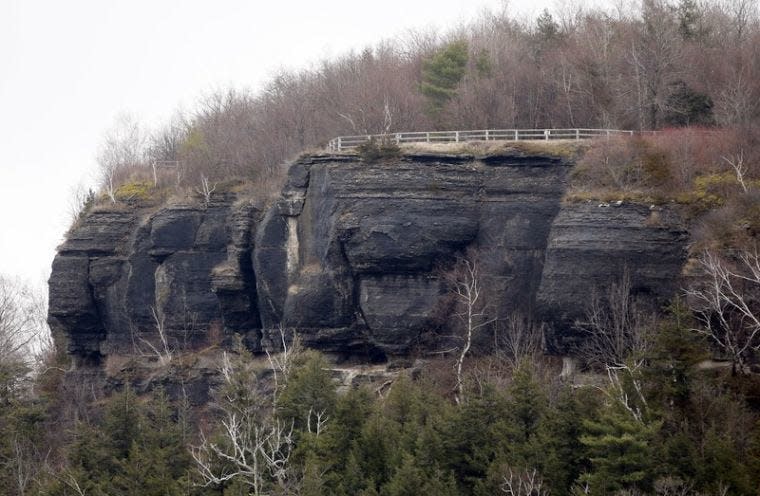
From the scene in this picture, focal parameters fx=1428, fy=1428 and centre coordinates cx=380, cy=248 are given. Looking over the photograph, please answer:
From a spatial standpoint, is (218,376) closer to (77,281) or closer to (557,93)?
(77,281)

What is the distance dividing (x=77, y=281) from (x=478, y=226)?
19.3m

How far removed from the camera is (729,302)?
144 feet

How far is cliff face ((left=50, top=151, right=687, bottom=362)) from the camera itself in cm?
4966

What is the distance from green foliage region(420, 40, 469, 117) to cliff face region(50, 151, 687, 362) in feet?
25.8

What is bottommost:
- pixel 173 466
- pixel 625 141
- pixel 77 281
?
pixel 173 466

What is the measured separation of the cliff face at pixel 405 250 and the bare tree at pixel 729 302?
2270mm

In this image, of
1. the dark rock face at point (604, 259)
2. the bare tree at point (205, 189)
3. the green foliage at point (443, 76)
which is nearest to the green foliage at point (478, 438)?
the dark rock face at point (604, 259)

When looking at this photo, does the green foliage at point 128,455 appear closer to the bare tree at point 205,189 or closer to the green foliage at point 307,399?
the green foliage at point 307,399

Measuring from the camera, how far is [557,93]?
61344 mm

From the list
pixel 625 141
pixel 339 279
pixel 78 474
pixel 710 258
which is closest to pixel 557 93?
pixel 625 141

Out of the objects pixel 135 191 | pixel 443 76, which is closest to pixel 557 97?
pixel 443 76

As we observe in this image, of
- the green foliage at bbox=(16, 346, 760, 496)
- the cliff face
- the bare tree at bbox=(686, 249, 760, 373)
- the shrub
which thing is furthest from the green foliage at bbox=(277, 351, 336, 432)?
the bare tree at bbox=(686, 249, 760, 373)

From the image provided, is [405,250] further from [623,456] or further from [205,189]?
[623,456]

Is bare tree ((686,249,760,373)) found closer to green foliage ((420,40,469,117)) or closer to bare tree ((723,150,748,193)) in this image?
bare tree ((723,150,748,193))
